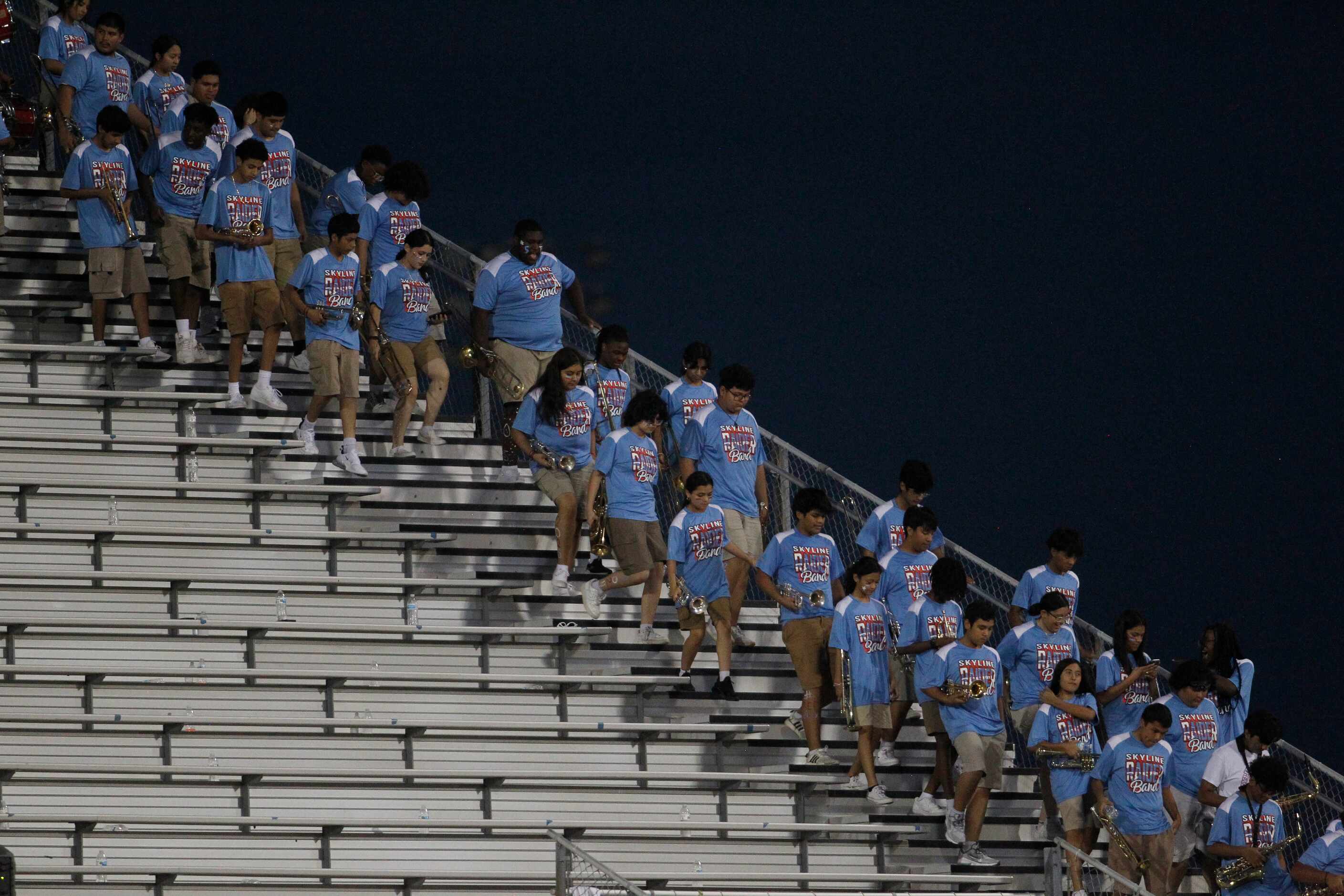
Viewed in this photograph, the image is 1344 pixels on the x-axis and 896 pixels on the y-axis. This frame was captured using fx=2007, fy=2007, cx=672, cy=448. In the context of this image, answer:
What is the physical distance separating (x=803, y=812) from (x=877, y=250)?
5.98 m

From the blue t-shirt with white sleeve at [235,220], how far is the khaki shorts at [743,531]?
2398 millimetres

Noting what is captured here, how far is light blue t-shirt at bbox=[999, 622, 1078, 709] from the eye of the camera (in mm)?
8656

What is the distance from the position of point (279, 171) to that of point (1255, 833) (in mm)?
5408

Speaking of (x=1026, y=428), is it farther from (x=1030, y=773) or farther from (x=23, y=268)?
(x=23, y=268)

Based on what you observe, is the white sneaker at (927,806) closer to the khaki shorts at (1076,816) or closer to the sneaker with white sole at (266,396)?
the khaki shorts at (1076,816)

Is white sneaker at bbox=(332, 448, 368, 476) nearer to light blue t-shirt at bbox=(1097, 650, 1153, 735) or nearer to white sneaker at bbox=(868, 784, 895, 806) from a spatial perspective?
white sneaker at bbox=(868, 784, 895, 806)

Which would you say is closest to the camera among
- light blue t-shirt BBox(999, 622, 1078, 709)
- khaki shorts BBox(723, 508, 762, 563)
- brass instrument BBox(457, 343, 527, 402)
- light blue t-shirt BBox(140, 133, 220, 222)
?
light blue t-shirt BBox(999, 622, 1078, 709)

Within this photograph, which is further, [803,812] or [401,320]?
[401,320]

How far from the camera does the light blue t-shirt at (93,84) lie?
10.1 m

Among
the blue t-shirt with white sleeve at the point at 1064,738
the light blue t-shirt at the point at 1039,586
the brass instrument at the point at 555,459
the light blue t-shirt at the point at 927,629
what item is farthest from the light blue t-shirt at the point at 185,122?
the blue t-shirt with white sleeve at the point at 1064,738

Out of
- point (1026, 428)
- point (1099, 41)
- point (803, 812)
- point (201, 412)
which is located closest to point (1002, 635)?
point (803, 812)

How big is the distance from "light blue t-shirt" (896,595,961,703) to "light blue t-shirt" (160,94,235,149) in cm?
358

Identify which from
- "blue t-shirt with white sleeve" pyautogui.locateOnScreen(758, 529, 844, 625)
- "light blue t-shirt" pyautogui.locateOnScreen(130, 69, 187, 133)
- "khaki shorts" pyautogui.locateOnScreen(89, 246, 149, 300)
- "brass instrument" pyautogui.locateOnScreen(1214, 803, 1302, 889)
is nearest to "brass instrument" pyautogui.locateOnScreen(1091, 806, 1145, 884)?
"brass instrument" pyautogui.locateOnScreen(1214, 803, 1302, 889)

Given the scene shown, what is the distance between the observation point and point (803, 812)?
8320 mm
